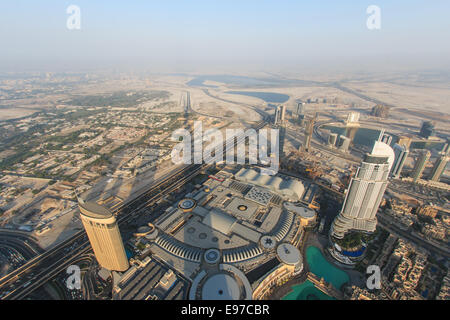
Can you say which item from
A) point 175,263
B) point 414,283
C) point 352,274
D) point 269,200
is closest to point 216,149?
point 269,200

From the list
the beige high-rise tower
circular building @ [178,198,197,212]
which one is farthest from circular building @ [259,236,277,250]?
the beige high-rise tower

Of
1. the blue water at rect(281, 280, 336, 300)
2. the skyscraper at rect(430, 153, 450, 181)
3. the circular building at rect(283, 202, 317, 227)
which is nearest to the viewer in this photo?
the blue water at rect(281, 280, 336, 300)

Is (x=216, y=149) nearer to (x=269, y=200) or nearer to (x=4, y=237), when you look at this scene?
(x=269, y=200)

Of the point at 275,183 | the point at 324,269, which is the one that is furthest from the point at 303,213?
the point at 324,269

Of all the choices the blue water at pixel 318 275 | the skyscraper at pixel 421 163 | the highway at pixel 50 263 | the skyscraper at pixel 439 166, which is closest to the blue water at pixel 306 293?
the blue water at pixel 318 275

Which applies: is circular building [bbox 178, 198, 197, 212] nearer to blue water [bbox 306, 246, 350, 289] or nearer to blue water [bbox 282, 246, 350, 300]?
blue water [bbox 282, 246, 350, 300]

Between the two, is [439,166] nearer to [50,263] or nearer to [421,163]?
[421,163]
